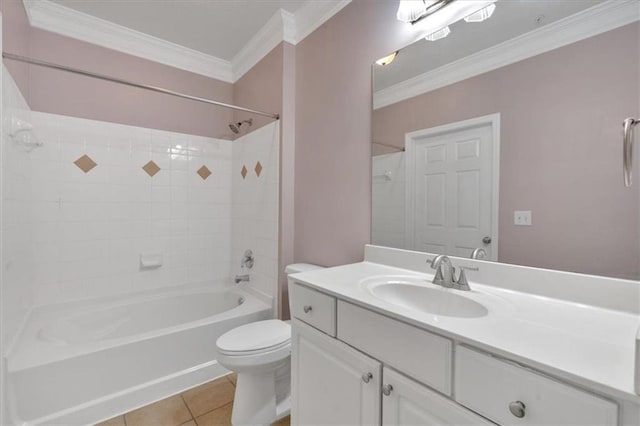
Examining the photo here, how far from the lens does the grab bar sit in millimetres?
804

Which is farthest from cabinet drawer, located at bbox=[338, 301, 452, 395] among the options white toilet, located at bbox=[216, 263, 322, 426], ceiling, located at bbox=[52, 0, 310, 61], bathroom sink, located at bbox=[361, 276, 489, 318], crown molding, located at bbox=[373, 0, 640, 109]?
ceiling, located at bbox=[52, 0, 310, 61]

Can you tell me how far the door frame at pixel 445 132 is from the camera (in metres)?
1.08

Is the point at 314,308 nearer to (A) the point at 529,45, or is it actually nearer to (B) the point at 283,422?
(B) the point at 283,422

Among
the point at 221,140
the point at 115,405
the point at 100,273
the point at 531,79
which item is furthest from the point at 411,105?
the point at 100,273

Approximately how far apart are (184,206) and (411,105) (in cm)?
215

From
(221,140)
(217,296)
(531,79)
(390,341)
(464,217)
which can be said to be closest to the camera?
(390,341)

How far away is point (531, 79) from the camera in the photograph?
0.99 meters

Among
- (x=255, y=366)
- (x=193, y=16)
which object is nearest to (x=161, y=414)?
(x=255, y=366)

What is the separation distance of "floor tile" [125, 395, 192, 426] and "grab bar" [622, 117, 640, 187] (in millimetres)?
2166

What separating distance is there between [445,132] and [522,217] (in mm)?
477

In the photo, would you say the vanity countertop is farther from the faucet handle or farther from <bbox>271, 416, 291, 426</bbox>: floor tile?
<bbox>271, 416, 291, 426</bbox>: floor tile

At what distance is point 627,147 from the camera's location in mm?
810

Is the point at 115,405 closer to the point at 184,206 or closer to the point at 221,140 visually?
the point at 184,206

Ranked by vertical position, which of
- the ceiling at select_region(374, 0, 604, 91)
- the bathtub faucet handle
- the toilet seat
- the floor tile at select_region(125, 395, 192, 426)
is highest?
the ceiling at select_region(374, 0, 604, 91)
